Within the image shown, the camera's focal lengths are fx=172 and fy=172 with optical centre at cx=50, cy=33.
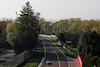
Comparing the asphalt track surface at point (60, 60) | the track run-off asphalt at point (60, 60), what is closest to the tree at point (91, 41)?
the track run-off asphalt at point (60, 60)

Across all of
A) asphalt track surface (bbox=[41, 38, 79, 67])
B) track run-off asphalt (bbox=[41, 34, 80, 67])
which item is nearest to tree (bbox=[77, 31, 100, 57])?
track run-off asphalt (bbox=[41, 34, 80, 67])

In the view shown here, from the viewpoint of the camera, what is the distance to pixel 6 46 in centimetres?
8962

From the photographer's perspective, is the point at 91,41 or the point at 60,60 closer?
the point at 60,60

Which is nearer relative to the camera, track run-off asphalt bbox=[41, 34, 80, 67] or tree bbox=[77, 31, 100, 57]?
track run-off asphalt bbox=[41, 34, 80, 67]

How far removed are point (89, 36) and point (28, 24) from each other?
26163 millimetres

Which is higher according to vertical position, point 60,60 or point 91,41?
point 91,41

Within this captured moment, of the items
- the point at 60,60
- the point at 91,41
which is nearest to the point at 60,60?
the point at 60,60

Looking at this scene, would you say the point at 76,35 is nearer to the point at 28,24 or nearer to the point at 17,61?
the point at 28,24

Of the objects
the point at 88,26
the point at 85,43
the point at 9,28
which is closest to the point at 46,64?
the point at 85,43

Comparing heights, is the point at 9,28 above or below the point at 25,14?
below

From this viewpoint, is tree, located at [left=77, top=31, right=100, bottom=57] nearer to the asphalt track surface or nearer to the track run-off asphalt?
the track run-off asphalt

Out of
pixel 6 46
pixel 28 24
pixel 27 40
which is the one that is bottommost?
pixel 6 46

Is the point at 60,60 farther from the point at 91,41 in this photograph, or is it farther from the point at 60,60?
the point at 91,41

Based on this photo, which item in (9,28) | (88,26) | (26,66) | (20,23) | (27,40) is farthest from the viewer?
(88,26)
